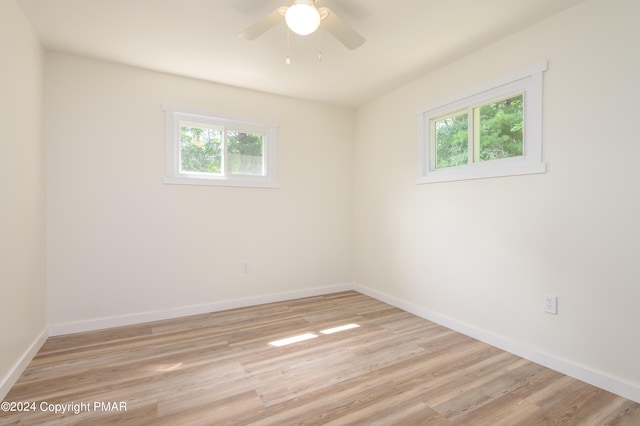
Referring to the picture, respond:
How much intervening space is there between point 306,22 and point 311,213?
2555mm

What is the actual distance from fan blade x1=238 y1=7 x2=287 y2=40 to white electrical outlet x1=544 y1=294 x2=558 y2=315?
2.63 metres

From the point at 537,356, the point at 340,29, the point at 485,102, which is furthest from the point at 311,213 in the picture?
the point at 537,356

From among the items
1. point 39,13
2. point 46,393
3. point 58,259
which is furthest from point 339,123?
A: point 46,393

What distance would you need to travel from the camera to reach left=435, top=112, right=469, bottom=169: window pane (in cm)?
290

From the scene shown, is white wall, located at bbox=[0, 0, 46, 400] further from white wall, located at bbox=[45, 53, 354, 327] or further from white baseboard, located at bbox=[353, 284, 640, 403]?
white baseboard, located at bbox=[353, 284, 640, 403]

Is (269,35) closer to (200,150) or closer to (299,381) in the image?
(200,150)

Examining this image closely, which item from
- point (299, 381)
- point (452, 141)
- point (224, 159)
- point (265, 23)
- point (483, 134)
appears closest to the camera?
point (265, 23)

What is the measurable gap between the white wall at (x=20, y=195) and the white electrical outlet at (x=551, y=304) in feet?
11.6

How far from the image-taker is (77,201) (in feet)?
9.05

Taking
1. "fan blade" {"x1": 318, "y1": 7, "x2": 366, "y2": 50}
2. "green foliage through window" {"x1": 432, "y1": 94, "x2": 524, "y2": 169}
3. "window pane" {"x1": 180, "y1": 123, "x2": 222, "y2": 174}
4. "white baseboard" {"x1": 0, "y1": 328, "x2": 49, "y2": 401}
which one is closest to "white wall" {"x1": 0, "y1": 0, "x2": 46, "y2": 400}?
"white baseboard" {"x1": 0, "y1": 328, "x2": 49, "y2": 401}

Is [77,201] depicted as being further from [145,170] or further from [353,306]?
[353,306]

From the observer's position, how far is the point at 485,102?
8.80 ft

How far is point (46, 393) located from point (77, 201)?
1.61 m

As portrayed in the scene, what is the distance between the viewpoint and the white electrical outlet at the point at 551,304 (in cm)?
216
